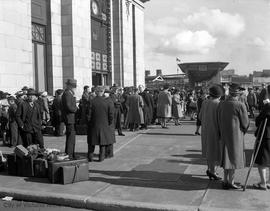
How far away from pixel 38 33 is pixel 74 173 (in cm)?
1093

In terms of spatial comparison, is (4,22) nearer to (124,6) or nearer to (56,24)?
(56,24)

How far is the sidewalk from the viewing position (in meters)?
6.43

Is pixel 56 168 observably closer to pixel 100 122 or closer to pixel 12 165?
pixel 12 165

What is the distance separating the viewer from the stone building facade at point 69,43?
15.0 meters

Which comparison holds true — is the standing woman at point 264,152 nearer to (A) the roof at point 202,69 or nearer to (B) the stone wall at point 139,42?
(B) the stone wall at point 139,42

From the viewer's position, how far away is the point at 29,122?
998 centimetres

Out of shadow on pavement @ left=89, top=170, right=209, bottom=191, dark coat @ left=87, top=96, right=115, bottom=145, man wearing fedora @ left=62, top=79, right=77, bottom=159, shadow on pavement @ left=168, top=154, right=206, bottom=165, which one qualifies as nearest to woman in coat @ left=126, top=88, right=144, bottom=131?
shadow on pavement @ left=168, top=154, right=206, bottom=165

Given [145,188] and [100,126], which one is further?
[100,126]

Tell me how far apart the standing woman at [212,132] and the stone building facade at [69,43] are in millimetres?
8826

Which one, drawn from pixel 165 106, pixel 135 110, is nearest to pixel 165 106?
pixel 165 106

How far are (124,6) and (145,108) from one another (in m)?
10.1

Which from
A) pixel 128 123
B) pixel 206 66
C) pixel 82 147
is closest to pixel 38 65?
pixel 128 123

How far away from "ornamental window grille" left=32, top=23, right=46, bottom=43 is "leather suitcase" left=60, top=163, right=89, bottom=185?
34.2 feet

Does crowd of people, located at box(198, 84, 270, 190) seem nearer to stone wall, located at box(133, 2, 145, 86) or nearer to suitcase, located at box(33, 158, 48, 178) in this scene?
suitcase, located at box(33, 158, 48, 178)
